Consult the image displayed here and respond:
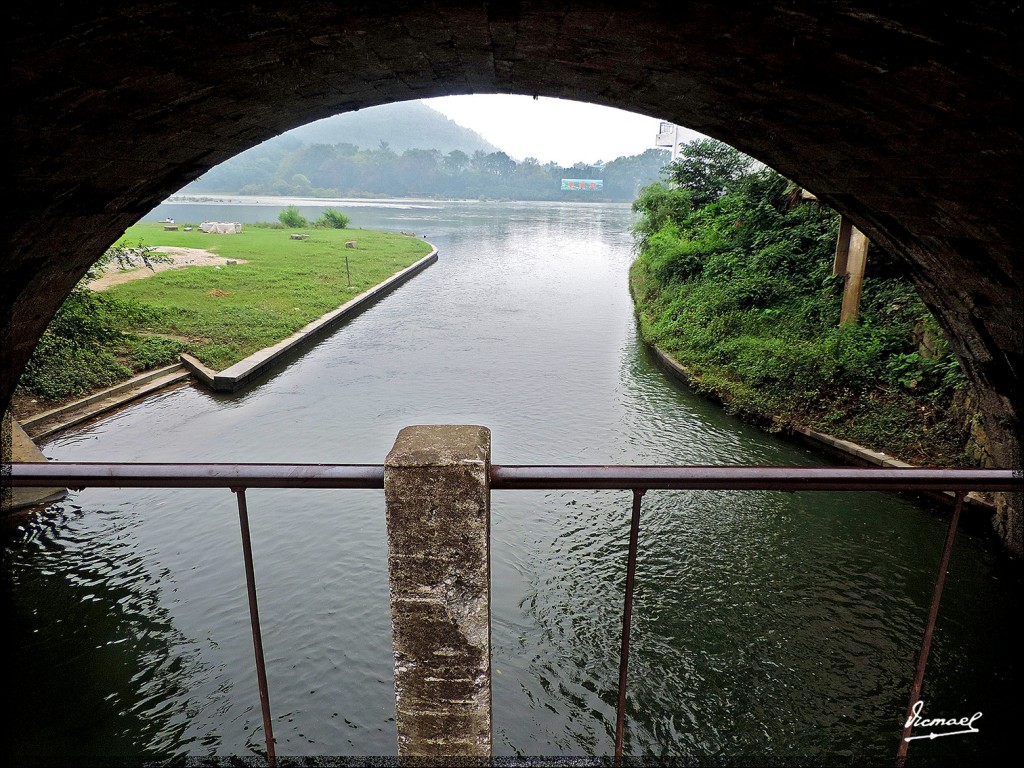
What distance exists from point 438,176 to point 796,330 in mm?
134817

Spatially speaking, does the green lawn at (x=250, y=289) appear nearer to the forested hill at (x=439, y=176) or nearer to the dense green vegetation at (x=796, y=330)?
the dense green vegetation at (x=796, y=330)

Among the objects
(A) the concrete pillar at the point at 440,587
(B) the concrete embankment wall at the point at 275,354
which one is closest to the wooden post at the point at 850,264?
(A) the concrete pillar at the point at 440,587

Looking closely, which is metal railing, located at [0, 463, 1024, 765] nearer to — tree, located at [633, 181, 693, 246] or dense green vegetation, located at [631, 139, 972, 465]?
dense green vegetation, located at [631, 139, 972, 465]

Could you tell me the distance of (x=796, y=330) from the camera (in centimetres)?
1013

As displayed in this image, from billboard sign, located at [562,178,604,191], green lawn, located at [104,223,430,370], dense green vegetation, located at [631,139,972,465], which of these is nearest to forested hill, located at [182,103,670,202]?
billboard sign, located at [562,178,604,191]

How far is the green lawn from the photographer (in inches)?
489

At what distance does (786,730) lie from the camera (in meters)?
3.99

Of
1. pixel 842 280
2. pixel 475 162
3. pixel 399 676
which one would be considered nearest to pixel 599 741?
pixel 399 676

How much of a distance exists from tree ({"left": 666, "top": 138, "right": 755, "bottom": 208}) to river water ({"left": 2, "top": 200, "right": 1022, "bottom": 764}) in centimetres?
1133

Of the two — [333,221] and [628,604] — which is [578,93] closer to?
[628,604]

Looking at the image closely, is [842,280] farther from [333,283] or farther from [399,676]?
[333,283]

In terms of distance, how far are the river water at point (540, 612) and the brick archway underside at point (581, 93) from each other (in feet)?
6.44

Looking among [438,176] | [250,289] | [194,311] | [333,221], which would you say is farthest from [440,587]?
[438,176]

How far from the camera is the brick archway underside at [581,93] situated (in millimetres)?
2486
